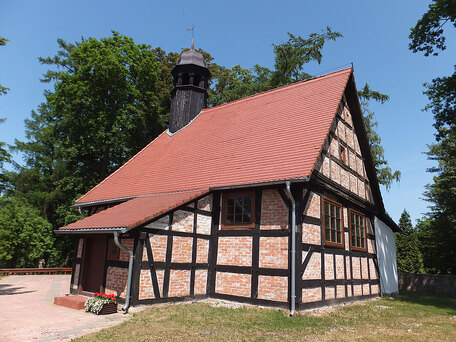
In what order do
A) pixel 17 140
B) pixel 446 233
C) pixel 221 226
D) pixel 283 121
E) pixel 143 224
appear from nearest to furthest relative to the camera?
1. pixel 143 224
2. pixel 221 226
3. pixel 283 121
4. pixel 446 233
5. pixel 17 140

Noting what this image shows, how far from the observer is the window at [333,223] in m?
10.1

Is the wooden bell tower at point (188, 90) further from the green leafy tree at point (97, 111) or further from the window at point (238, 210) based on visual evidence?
the window at point (238, 210)

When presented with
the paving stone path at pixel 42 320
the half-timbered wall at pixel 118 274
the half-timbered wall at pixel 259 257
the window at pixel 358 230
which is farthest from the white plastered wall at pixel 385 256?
the paving stone path at pixel 42 320

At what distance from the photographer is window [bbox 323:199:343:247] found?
10.1 m

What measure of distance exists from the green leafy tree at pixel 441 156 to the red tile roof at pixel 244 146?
12.7 feet

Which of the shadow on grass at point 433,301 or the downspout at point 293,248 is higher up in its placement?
the downspout at point 293,248

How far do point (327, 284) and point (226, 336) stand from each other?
4.54 metres

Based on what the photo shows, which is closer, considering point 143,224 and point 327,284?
point 143,224

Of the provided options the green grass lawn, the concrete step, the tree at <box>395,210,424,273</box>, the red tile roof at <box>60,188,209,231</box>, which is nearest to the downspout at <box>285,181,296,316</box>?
the green grass lawn

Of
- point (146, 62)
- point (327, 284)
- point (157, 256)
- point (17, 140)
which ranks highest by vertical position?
point (146, 62)

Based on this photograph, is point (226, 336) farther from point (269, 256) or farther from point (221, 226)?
point (221, 226)

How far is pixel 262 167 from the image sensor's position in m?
9.88

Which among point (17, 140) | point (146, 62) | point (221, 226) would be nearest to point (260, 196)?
point (221, 226)

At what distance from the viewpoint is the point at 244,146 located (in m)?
11.6
